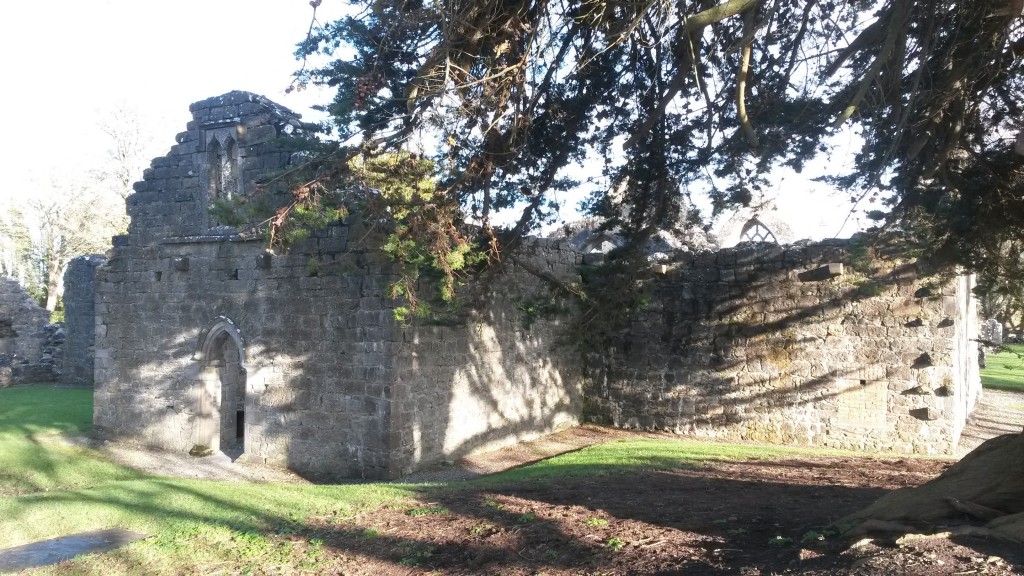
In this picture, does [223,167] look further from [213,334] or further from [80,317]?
[80,317]

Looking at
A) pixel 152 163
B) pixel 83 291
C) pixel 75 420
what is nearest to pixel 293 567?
pixel 152 163


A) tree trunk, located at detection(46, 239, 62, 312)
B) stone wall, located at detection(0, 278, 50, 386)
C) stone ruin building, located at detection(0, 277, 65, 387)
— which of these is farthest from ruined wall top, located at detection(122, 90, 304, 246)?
tree trunk, located at detection(46, 239, 62, 312)

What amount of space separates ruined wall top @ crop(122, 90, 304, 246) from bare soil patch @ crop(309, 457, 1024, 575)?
7187mm

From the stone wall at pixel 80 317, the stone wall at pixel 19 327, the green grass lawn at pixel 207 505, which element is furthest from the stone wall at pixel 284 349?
the stone wall at pixel 19 327

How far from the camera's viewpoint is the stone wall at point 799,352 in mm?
12062

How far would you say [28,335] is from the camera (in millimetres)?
24141

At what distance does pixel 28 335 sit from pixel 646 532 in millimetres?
25080

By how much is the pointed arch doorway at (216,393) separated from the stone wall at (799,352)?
7.45 meters

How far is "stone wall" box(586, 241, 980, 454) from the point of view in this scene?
1206 cm

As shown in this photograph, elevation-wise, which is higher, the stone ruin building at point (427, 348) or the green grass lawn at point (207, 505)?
the stone ruin building at point (427, 348)

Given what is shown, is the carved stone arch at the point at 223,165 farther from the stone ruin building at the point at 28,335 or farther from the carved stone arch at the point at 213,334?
the stone ruin building at the point at 28,335

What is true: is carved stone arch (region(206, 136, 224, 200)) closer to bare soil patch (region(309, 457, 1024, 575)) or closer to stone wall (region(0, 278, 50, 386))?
bare soil patch (region(309, 457, 1024, 575))

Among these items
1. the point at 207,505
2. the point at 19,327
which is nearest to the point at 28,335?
the point at 19,327

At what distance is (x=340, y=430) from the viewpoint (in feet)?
36.2
